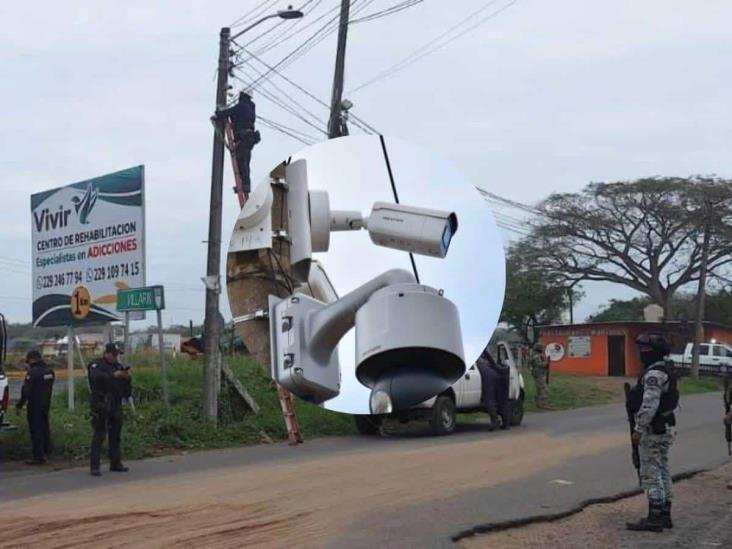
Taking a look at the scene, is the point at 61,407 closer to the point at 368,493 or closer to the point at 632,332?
the point at 368,493

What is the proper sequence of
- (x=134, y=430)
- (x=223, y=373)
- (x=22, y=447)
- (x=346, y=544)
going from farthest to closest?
(x=223, y=373) → (x=134, y=430) → (x=22, y=447) → (x=346, y=544)

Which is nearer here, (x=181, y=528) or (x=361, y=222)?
(x=361, y=222)

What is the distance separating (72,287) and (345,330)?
16.6 meters

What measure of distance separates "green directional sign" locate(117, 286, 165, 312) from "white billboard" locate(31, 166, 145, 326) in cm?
67

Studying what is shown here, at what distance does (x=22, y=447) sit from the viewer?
45.2 feet

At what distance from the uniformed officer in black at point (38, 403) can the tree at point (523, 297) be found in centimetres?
960

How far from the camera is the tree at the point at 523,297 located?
172cm

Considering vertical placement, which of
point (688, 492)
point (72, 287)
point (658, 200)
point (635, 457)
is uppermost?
point (658, 200)

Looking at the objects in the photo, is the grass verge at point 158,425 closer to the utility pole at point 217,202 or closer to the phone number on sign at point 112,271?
the phone number on sign at point 112,271

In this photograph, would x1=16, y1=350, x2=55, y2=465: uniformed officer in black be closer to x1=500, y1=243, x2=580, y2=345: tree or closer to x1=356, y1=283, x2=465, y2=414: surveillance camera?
x1=500, y1=243, x2=580, y2=345: tree

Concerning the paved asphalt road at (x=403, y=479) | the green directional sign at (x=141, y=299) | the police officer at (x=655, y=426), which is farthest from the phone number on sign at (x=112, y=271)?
the police officer at (x=655, y=426)

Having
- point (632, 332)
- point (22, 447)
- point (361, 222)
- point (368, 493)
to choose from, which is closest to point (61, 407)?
point (22, 447)

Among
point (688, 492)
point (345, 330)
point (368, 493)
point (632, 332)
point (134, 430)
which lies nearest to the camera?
point (345, 330)

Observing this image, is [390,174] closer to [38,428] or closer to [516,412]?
[38,428]
